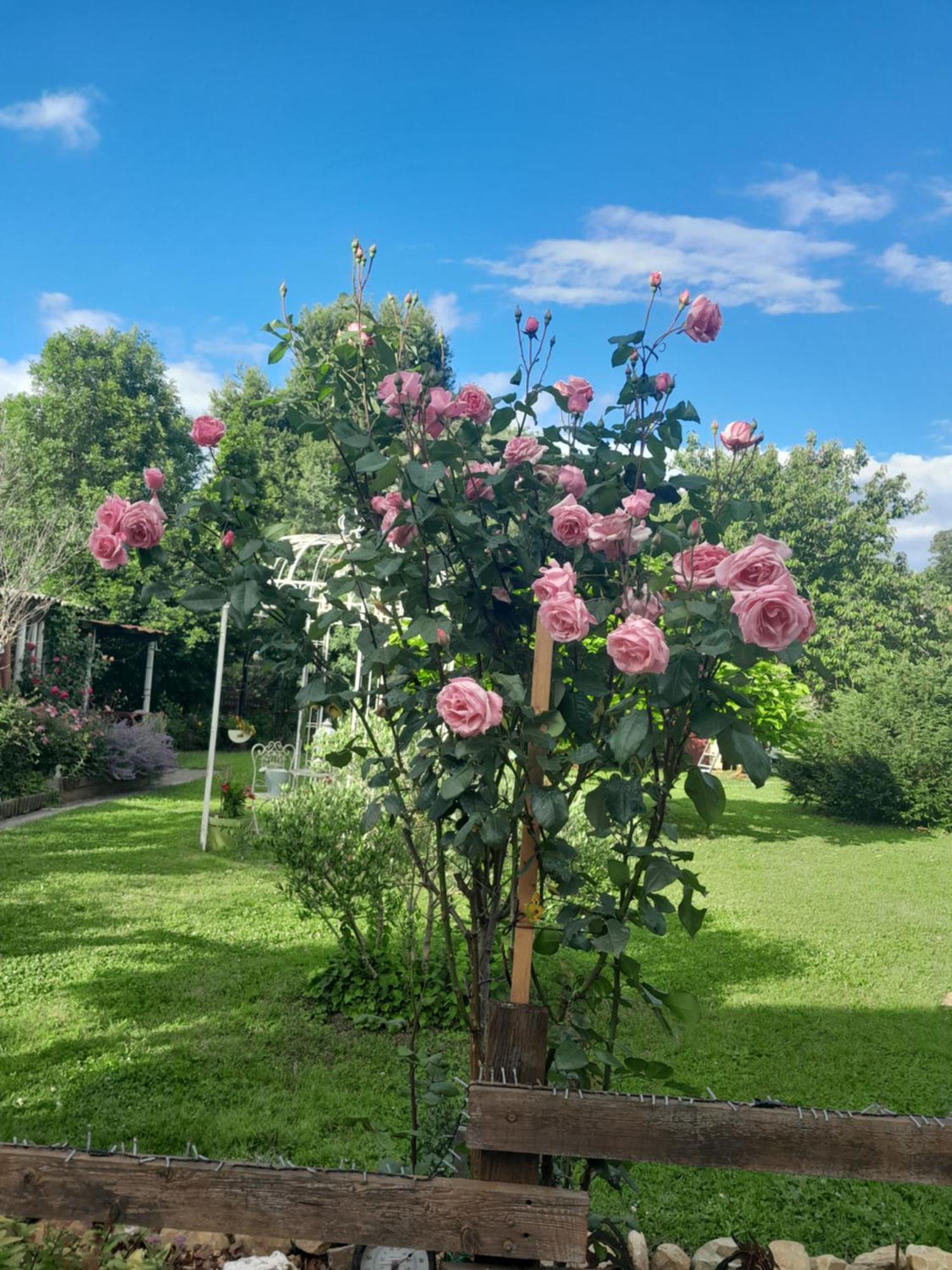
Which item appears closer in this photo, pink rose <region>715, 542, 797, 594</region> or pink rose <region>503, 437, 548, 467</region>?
pink rose <region>715, 542, 797, 594</region>

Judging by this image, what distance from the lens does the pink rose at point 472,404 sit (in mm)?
2045

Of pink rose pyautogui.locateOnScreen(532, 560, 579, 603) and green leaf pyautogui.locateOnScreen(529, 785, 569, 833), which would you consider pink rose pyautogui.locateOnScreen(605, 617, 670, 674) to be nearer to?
pink rose pyautogui.locateOnScreen(532, 560, 579, 603)

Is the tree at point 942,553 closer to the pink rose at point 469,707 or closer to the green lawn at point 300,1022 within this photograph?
the green lawn at point 300,1022

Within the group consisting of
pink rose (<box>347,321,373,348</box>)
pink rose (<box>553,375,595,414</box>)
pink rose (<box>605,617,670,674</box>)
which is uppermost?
pink rose (<box>347,321,373,348</box>)

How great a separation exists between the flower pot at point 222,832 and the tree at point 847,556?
1743 cm

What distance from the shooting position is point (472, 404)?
205 centimetres

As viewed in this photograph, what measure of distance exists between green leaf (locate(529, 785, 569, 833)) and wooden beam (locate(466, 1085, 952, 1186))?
43 centimetres

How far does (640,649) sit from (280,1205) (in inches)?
40.0

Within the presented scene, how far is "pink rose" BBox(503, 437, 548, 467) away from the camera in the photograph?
2049mm

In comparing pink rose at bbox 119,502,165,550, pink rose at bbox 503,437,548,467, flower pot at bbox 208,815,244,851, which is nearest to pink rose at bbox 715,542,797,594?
pink rose at bbox 503,437,548,467

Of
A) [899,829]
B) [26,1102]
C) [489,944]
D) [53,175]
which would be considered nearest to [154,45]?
[53,175]

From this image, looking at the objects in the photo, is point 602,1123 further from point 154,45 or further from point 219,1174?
point 154,45

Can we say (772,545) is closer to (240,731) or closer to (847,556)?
(240,731)

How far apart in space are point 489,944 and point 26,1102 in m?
2.28
